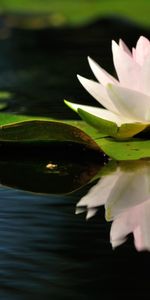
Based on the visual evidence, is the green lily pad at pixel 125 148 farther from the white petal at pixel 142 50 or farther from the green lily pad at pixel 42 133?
the white petal at pixel 142 50

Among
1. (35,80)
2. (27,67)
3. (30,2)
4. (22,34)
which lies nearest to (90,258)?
(35,80)

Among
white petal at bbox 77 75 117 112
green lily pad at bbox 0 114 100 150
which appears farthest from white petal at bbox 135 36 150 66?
green lily pad at bbox 0 114 100 150

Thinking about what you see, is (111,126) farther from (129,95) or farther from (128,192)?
(128,192)

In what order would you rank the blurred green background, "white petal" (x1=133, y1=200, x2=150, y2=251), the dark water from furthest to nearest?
1. the blurred green background
2. "white petal" (x1=133, y1=200, x2=150, y2=251)
3. the dark water

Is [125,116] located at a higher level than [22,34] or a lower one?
lower

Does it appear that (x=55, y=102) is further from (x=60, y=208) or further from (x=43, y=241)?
(x=43, y=241)

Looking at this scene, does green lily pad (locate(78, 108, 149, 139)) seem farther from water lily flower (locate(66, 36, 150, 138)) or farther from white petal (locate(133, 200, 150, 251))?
white petal (locate(133, 200, 150, 251))
